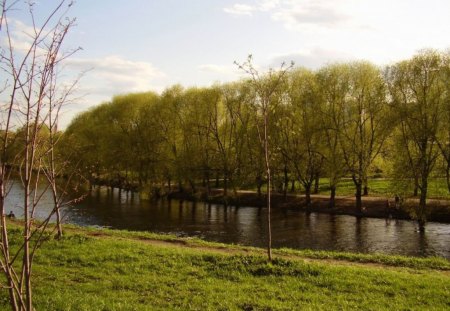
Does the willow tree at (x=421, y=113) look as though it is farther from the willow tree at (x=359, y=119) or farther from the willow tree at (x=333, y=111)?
the willow tree at (x=333, y=111)

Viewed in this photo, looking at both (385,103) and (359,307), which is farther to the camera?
(385,103)

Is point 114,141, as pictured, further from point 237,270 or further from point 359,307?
point 359,307

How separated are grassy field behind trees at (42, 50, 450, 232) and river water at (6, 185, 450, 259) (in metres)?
4.51

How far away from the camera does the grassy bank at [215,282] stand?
1088cm

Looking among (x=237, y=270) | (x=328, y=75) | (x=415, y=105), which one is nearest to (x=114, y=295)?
(x=237, y=270)

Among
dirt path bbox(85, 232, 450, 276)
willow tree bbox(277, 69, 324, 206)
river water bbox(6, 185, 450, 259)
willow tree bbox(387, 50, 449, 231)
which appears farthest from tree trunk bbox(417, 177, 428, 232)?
dirt path bbox(85, 232, 450, 276)

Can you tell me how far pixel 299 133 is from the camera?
50875 mm

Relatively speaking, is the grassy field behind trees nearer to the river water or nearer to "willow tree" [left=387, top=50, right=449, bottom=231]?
"willow tree" [left=387, top=50, right=449, bottom=231]

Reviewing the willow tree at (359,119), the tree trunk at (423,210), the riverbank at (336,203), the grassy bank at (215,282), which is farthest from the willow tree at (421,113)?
the grassy bank at (215,282)

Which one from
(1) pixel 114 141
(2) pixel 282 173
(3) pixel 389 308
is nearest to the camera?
(3) pixel 389 308

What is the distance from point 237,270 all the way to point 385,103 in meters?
35.6

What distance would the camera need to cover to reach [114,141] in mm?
71312

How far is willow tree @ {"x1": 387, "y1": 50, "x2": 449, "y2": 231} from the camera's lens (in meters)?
39.4

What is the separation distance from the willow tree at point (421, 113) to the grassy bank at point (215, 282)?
2401 centimetres
